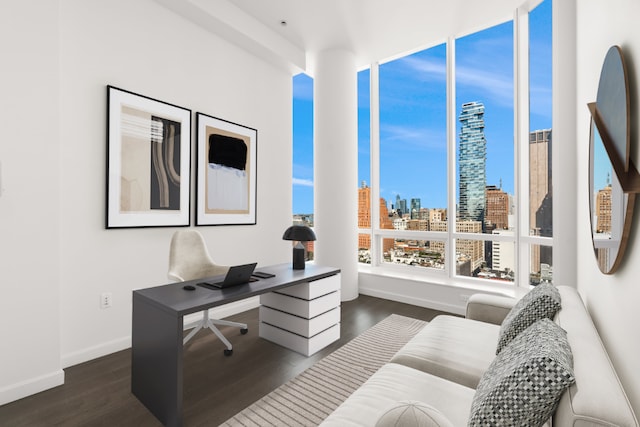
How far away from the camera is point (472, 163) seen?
12.6ft

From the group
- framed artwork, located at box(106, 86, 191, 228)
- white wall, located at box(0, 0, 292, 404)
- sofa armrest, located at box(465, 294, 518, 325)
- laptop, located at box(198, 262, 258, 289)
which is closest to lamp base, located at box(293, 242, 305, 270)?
laptop, located at box(198, 262, 258, 289)

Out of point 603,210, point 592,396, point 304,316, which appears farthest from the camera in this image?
point 304,316

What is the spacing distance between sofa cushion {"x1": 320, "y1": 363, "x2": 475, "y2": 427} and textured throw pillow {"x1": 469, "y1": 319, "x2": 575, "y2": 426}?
11.4 inches

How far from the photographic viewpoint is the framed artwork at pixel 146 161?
103 inches

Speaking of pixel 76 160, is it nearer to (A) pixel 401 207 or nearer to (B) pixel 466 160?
(A) pixel 401 207

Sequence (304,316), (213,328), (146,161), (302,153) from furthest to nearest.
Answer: (302,153) → (146,161) → (213,328) → (304,316)

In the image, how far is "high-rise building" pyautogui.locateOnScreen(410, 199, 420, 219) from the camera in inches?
168

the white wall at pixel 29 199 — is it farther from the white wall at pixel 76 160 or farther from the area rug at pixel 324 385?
the area rug at pixel 324 385

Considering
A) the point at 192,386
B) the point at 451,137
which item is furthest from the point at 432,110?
the point at 192,386

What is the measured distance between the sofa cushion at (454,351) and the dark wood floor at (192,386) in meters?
0.98

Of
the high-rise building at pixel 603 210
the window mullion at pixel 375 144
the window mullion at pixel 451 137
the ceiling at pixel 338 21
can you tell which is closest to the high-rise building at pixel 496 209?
the window mullion at pixel 451 137

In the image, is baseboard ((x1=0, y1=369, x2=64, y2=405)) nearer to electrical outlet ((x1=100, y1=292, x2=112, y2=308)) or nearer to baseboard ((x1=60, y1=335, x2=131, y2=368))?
baseboard ((x1=60, y1=335, x2=131, y2=368))

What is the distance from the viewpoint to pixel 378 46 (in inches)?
159

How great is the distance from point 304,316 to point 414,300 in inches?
76.5
